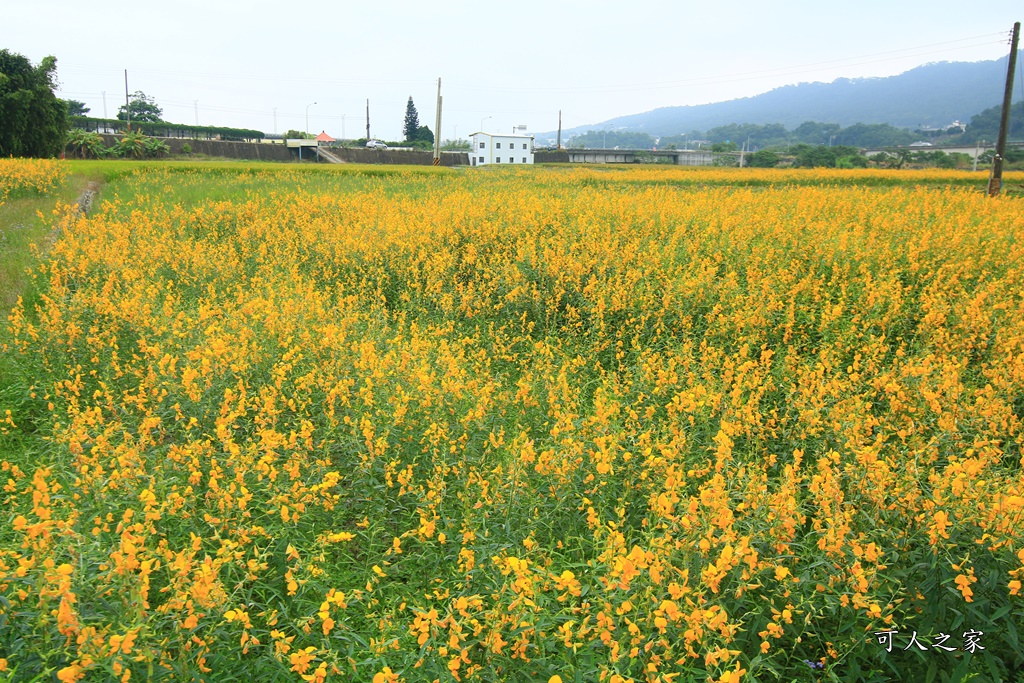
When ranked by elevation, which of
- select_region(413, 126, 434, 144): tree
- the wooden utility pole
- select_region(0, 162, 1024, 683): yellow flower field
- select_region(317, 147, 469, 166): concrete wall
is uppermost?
select_region(413, 126, 434, 144): tree

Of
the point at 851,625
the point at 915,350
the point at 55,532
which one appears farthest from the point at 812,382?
Answer: the point at 55,532

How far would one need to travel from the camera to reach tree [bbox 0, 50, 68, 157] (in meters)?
26.8

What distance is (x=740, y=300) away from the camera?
252 inches

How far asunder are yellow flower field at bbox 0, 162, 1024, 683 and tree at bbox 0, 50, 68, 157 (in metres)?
24.8

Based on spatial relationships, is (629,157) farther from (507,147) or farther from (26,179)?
(26,179)

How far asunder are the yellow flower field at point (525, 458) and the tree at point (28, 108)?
2481cm

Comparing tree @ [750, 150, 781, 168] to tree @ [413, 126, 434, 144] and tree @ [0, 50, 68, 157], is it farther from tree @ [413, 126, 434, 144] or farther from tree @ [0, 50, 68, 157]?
tree @ [0, 50, 68, 157]

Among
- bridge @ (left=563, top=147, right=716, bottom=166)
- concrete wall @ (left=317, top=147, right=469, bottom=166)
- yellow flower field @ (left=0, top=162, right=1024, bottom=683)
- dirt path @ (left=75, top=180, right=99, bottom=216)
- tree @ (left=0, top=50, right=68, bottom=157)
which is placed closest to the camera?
yellow flower field @ (left=0, top=162, right=1024, bottom=683)

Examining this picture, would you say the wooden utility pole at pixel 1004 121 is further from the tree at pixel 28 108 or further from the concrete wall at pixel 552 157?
the concrete wall at pixel 552 157

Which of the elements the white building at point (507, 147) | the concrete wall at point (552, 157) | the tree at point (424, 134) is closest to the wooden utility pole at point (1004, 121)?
the concrete wall at point (552, 157)

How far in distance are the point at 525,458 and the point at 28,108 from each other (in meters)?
34.6

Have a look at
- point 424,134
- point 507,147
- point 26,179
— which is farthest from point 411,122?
point 26,179

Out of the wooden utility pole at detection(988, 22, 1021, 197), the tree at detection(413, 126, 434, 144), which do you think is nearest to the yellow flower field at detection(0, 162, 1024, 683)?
the wooden utility pole at detection(988, 22, 1021, 197)

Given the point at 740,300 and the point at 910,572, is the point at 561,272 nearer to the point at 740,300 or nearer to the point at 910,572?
the point at 740,300
